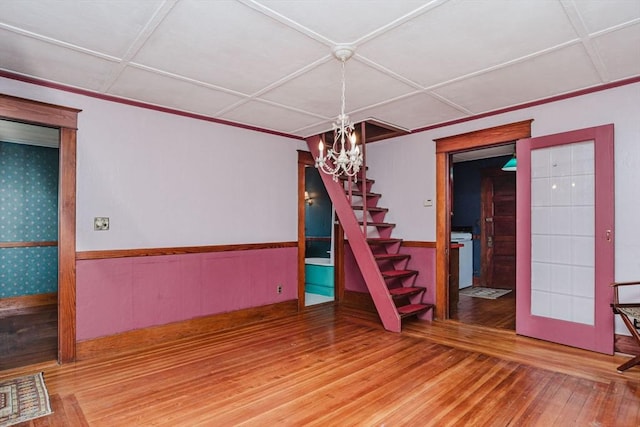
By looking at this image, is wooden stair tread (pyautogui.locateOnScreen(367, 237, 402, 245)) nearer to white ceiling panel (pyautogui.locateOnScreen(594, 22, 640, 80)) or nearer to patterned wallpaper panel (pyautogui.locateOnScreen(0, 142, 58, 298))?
white ceiling panel (pyautogui.locateOnScreen(594, 22, 640, 80))

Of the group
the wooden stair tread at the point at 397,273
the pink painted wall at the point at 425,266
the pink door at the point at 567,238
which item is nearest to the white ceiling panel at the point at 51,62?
the wooden stair tread at the point at 397,273

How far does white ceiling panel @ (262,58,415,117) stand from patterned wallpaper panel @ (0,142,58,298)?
14.9 feet

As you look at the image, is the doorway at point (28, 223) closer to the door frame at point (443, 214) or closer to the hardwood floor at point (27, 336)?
the hardwood floor at point (27, 336)

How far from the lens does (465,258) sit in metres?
6.52

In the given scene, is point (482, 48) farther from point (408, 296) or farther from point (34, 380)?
point (34, 380)

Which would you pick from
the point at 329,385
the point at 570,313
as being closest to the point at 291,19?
the point at 329,385

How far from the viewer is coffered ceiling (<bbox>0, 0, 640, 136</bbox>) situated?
83.2 inches

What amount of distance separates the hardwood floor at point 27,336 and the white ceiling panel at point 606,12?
16.2ft

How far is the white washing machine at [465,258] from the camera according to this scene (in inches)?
253

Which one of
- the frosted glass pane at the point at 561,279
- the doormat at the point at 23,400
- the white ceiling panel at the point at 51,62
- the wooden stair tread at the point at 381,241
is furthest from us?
the wooden stair tread at the point at 381,241

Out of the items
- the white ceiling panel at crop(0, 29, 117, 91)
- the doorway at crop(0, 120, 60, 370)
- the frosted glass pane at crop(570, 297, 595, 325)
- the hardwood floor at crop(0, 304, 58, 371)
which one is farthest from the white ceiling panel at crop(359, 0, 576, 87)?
the doorway at crop(0, 120, 60, 370)

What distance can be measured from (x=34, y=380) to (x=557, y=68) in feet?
16.2

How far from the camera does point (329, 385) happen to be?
8.97ft

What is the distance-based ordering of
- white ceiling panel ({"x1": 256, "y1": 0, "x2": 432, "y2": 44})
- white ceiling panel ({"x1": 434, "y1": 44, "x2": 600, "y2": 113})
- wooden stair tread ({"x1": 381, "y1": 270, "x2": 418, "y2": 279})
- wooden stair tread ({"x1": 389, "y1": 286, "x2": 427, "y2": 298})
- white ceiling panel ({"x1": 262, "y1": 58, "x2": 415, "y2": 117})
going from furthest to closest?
wooden stair tread ({"x1": 381, "y1": 270, "x2": 418, "y2": 279})
wooden stair tread ({"x1": 389, "y1": 286, "x2": 427, "y2": 298})
white ceiling panel ({"x1": 262, "y1": 58, "x2": 415, "y2": 117})
white ceiling panel ({"x1": 434, "y1": 44, "x2": 600, "y2": 113})
white ceiling panel ({"x1": 256, "y1": 0, "x2": 432, "y2": 44})
